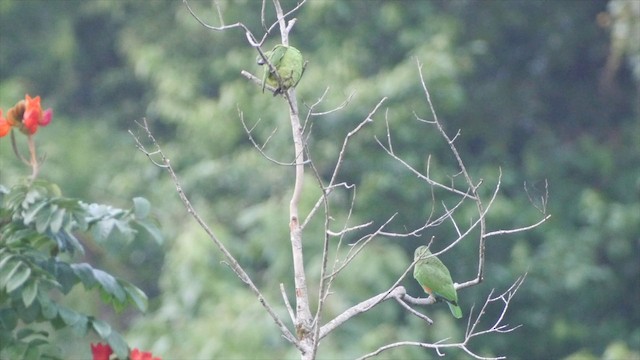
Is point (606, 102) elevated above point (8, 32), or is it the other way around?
point (606, 102)

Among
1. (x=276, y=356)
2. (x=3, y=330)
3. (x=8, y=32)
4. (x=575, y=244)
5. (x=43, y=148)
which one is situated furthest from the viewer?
(x=8, y=32)

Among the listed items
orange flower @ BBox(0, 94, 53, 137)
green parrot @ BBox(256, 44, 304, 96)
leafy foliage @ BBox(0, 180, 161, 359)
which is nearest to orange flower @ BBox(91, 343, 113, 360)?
leafy foliage @ BBox(0, 180, 161, 359)

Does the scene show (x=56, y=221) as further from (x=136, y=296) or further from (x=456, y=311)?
(x=456, y=311)

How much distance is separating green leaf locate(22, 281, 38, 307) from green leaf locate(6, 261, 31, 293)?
0.03 metres

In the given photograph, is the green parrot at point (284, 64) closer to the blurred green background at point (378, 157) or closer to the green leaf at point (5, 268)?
the green leaf at point (5, 268)

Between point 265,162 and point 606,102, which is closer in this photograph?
point 265,162

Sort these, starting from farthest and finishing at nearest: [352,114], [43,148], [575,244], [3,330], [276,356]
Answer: [43,148] < [575,244] < [352,114] < [276,356] < [3,330]

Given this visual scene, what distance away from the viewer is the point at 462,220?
8.08 m

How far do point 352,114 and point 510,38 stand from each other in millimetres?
2447

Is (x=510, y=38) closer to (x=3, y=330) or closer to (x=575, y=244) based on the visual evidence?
(x=575, y=244)

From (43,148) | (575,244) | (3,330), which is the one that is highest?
(3,330)

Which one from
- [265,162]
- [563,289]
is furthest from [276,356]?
[563,289]

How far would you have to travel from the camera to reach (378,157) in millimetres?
8250

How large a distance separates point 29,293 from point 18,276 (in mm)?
52
